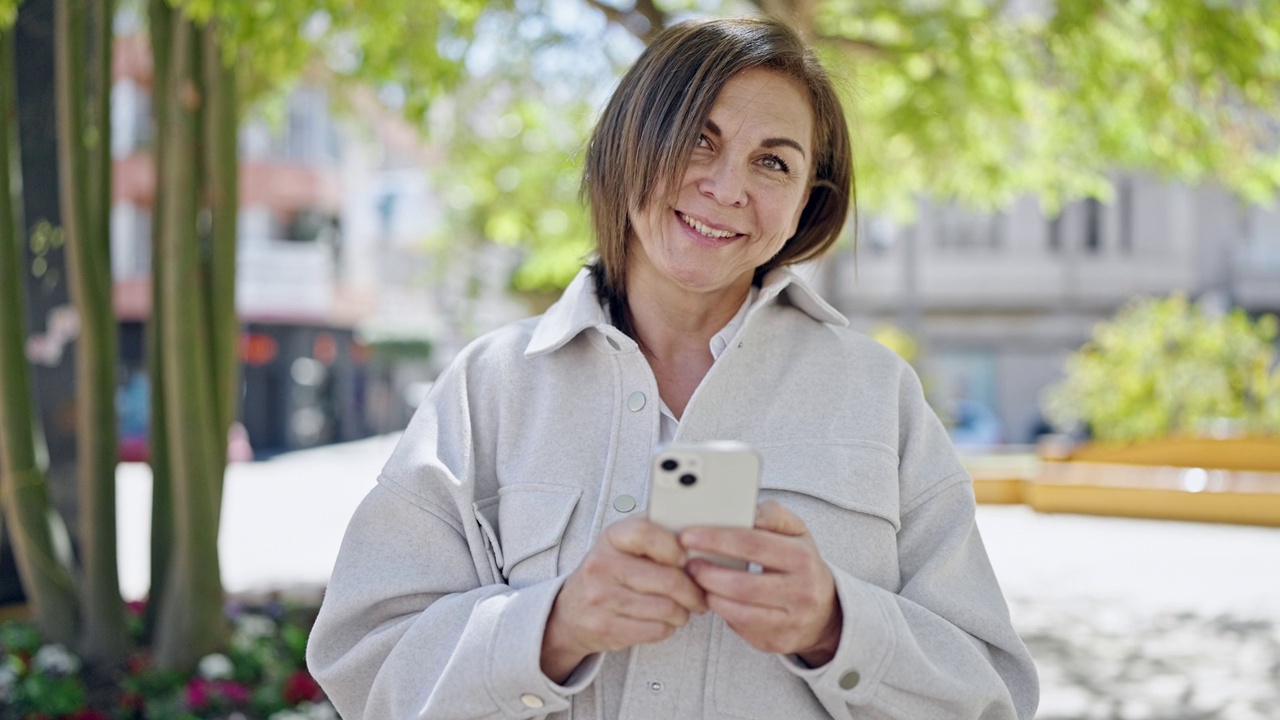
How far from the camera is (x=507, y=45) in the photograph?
9.32 metres

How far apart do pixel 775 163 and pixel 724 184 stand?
0.36 feet

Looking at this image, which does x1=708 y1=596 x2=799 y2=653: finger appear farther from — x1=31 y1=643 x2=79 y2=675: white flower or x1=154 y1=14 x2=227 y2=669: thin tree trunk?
x1=31 y1=643 x2=79 y2=675: white flower

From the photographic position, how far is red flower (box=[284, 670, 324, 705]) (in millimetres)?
4957

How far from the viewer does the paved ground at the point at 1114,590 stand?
6383 millimetres

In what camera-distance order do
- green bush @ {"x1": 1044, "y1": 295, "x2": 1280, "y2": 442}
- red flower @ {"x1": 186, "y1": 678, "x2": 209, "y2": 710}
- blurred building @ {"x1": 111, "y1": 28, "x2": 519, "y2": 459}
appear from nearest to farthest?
red flower @ {"x1": 186, "y1": 678, "x2": 209, "y2": 710}, green bush @ {"x1": 1044, "y1": 295, "x2": 1280, "y2": 442}, blurred building @ {"x1": 111, "y1": 28, "x2": 519, "y2": 459}

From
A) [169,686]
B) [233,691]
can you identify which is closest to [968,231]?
[169,686]

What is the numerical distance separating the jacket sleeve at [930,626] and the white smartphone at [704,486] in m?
0.21

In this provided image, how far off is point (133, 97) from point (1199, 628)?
25.4 metres

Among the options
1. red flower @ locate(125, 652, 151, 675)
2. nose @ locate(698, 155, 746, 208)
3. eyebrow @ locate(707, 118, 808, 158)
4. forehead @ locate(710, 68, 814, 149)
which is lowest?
red flower @ locate(125, 652, 151, 675)

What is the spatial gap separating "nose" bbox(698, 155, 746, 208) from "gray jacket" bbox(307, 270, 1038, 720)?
0.20m

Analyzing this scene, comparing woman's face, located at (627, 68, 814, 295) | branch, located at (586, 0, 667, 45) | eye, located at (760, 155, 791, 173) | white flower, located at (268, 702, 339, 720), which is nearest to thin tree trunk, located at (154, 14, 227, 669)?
white flower, located at (268, 702, 339, 720)

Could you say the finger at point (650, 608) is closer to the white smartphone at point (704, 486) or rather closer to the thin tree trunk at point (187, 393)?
the white smartphone at point (704, 486)

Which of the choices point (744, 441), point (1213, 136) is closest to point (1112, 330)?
point (1213, 136)

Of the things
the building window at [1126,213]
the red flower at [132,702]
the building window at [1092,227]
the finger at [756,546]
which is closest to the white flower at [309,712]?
the red flower at [132,702]
